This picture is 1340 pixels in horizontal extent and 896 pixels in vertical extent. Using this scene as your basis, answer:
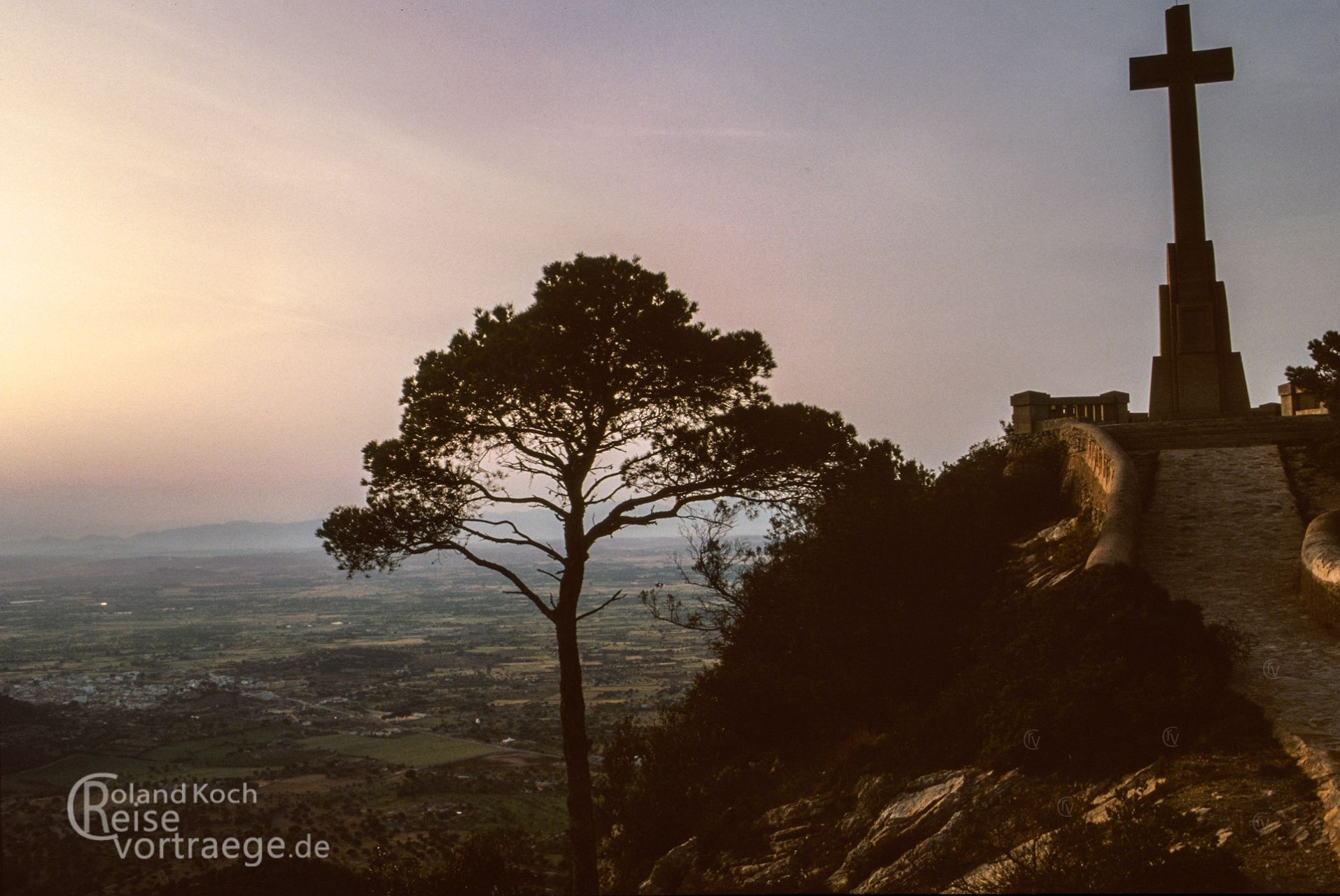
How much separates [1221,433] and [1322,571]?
1010cm

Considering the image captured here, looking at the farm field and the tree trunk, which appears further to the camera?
the farm field

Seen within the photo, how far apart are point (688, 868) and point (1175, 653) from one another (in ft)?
20.0

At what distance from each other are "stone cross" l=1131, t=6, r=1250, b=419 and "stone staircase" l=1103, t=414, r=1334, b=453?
1.97m

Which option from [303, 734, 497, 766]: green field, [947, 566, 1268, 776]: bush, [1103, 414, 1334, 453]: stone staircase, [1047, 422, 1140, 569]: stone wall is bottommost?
[303, 734, 497, 766]: green field

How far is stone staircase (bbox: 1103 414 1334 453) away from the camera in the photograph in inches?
744

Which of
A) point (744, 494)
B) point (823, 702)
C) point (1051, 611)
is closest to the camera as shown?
point (1051, 611)

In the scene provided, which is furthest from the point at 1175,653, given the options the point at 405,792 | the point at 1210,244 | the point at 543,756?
the point at 543,756

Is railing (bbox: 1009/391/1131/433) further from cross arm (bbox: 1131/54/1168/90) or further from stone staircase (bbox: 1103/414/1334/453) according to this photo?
cross arm (bbox: 1131/54/1168/90)

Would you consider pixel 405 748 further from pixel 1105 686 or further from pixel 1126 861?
pixel 1126 861

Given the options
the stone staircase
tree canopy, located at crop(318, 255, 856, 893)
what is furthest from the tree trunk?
the stone staircase

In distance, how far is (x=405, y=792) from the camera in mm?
38906

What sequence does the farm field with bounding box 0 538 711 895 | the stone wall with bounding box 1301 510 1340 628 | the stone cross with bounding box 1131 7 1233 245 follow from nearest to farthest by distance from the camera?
the stone wall with bounding box 1301 510 1340 628
the stone cross with bounding box 1131 7 1233 245
the farm field with bounding box 0 538 711 895

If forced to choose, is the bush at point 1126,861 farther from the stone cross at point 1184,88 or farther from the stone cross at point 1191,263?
the stone cross at point 1184,88

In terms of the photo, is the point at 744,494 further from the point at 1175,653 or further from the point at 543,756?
the point at 543,756
